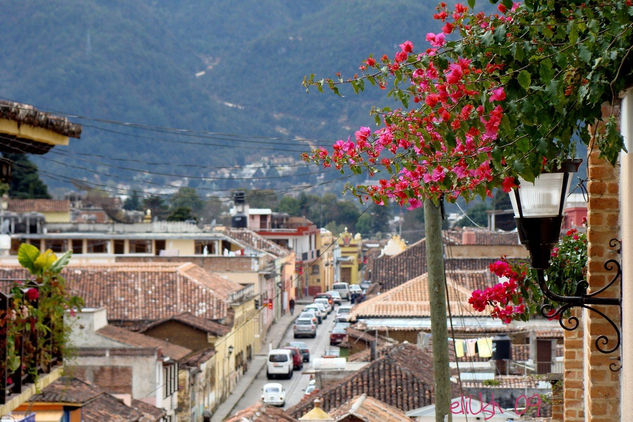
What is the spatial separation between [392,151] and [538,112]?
5.75ft

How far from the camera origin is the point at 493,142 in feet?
16.6

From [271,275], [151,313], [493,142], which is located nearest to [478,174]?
[493,142]

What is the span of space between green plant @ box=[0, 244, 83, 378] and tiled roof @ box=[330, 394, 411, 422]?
6.66 metres

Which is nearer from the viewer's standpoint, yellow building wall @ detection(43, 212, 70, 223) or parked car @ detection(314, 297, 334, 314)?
parked car @ detection(314, 297, 334, 314)

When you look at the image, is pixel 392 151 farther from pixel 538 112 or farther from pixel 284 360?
pixel 284 360

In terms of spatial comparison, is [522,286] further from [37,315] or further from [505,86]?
[37,315]

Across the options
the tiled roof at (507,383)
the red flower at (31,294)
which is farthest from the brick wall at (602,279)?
the tiled roof at (507,383)

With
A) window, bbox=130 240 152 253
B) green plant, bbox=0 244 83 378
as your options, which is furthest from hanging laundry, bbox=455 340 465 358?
window, bbox=130 240 152 253

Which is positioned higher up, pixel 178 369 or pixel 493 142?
pixel 493 142

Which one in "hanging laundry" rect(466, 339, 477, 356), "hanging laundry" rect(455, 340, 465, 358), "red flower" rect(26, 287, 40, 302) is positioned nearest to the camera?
"red flower" rect(26, 287, 40, 302)

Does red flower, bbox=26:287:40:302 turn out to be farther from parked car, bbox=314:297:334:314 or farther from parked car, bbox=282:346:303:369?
parked car, bbox=314:297:334:314

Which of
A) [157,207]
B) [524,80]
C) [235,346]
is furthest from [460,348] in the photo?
[157,207]

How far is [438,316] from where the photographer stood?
12.0m

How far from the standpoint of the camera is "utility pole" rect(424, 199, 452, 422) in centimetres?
1189
